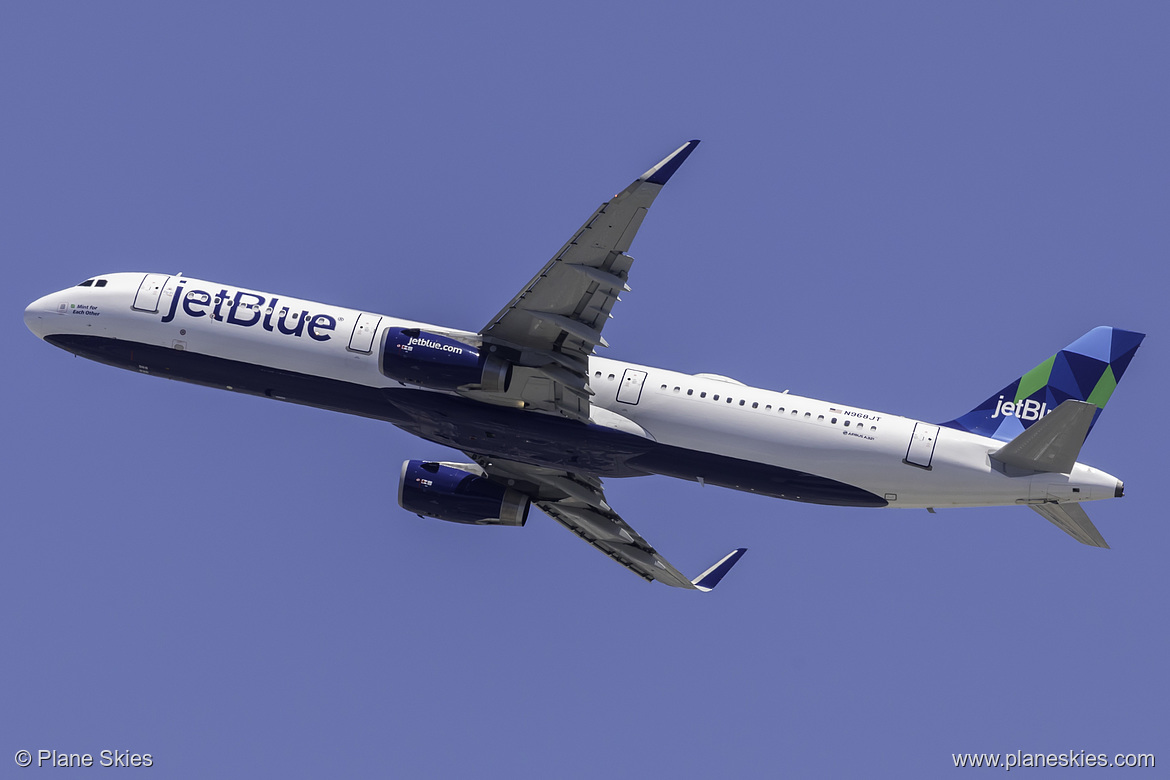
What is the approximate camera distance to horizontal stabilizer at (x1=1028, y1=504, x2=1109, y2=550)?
138ft

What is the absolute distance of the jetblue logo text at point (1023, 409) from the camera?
44438 millimetres

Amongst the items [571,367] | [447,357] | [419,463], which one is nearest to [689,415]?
[571,367]

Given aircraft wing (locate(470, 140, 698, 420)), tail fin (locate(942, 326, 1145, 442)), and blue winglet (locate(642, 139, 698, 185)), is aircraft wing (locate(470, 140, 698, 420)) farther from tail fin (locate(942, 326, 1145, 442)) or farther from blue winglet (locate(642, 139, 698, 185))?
tail fin (locate(942, 326, 1145, 442))

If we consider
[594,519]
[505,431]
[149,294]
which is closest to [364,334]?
[505,431]

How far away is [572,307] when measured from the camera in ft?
132

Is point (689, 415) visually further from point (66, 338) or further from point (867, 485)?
point (66, 338)

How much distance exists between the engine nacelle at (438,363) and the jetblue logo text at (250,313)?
382 centimetres

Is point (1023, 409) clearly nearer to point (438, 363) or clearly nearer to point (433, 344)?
point (438, 363)

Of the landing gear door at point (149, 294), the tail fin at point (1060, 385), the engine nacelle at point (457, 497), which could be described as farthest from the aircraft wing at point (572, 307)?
the tail fin at point (1060, 385)

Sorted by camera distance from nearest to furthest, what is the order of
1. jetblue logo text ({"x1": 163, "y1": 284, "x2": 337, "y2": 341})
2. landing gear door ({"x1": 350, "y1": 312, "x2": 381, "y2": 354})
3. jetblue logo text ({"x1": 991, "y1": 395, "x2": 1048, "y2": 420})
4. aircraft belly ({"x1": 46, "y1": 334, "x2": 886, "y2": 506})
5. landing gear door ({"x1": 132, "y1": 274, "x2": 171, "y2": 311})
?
1. aircraft belly ({"x1": 46, "y1": 334, "x2": 886, "y2": 506})
2. landing gear door ({"x1": 350, "y1": 312, "x2": 381, "y2": 354})
3. jetblue logo text ({"x1": 163, "y1": 284, "x2": 337, "y2": 341})
4. jetblue logo text ({"x1": 991, "y1": 395, "x2": 1048, "y2": 420})
5. landing gear door ({"x1": 132, "y1": 274, "x2": 171, "y2": 311})

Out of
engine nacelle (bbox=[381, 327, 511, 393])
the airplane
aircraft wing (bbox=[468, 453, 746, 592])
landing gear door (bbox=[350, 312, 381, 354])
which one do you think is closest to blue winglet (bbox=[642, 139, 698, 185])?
the airplane

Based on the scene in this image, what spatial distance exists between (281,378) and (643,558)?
49.2 ft

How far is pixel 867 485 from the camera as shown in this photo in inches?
1687

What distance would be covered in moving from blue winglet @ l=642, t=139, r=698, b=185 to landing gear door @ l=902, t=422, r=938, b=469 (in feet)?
41.5
